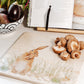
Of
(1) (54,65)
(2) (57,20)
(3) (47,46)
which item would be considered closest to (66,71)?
(1) (54,65)

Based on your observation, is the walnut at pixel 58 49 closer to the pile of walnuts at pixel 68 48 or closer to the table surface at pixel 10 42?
the pile of walnuts at pixel 68 48

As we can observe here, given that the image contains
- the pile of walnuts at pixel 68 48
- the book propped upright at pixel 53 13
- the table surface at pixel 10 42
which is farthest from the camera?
the book propped upright at pixel 53 13

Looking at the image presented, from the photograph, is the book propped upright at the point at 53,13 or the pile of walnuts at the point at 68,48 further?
the book propped upright at the point at 53,13

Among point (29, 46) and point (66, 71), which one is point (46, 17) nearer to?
point (29, 46)

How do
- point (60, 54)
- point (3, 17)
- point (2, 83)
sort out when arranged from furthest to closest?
point (3, 17), point (60, 54), point (2, 83)

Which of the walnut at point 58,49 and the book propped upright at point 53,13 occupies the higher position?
the book propped upright at point 53,13

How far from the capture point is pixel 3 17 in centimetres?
95

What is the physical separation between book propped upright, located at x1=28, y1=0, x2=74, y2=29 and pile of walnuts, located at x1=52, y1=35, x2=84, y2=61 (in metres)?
0.14

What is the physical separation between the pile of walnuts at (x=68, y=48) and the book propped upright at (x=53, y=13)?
0.47 ft

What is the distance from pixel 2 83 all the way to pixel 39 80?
134 millimetres

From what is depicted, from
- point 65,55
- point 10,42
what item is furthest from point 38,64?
point 10,42

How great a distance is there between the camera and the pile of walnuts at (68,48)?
2.71 ft

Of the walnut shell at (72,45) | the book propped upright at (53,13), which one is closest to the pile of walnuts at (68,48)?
the walnut shell at (72,45)

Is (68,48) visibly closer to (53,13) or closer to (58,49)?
(58,49)
